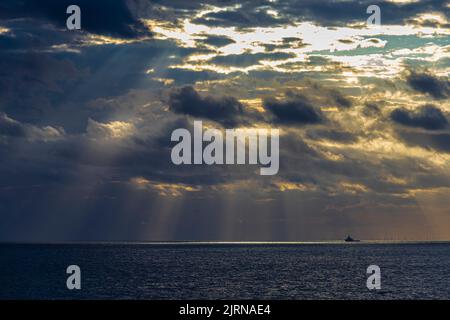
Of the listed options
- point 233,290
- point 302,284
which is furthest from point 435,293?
point 233,290

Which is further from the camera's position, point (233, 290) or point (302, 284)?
point (302, 284)
